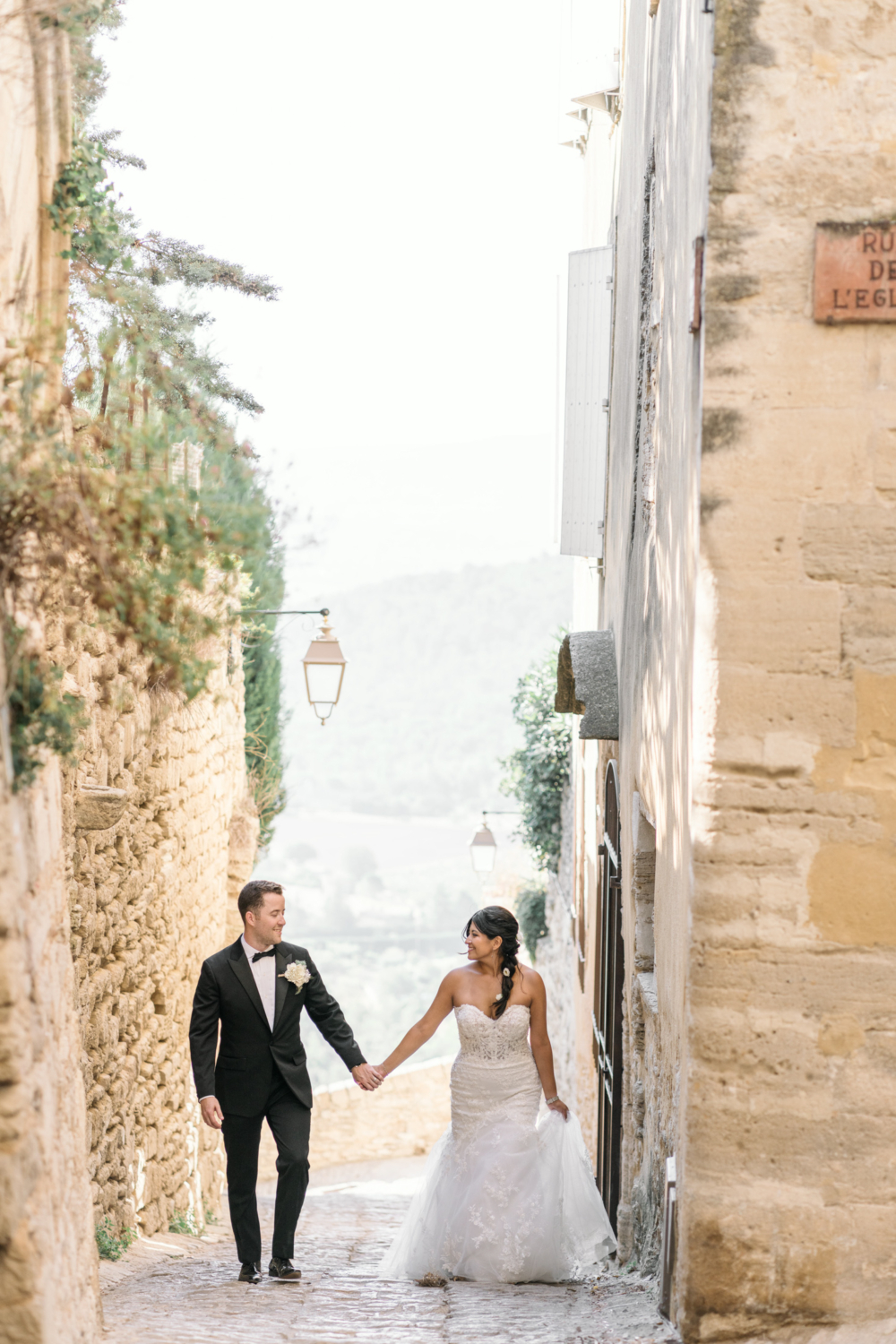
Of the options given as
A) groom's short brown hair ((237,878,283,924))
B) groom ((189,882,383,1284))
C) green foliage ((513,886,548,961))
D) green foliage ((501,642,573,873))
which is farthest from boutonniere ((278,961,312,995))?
green foliage ((513,886,548,961))

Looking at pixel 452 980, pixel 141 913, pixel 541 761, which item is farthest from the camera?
pixel 541 761


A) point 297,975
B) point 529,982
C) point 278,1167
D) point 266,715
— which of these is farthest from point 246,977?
point 266,715

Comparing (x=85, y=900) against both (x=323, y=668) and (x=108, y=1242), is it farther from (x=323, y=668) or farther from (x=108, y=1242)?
(x=323, y=668)

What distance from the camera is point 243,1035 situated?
217 inches

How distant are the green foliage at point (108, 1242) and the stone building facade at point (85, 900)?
1.6 inches

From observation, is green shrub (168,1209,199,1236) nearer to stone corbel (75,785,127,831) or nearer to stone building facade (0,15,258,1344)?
stone building facade (0,15,258,1344)

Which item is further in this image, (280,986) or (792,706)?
(280,986)

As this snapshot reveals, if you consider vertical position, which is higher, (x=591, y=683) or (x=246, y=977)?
(x=591, y=683)

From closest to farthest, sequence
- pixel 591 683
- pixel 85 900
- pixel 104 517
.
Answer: pixel 104 517, pixel 85 900, pixel 591 683

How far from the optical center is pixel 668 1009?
441 centimetres

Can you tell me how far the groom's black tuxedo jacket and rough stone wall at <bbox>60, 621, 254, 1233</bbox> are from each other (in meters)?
0.55

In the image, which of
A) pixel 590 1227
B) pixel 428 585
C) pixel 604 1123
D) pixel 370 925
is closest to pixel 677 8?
pixel 590 1227

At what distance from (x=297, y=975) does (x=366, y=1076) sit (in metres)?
0.67

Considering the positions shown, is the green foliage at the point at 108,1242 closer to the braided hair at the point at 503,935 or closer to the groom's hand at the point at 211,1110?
the groom's hand at the point at 211,1110
